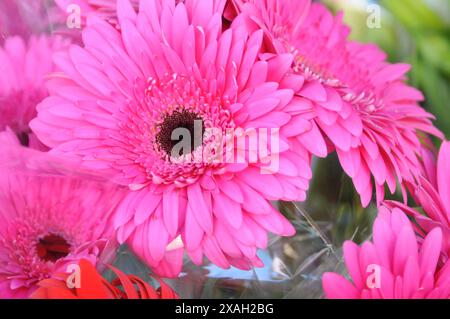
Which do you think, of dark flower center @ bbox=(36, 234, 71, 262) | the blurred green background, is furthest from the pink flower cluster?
the blurred green background

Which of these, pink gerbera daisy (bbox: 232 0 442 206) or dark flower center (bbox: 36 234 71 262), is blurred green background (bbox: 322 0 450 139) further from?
dark flower center (bbox: 36 234 71 262)

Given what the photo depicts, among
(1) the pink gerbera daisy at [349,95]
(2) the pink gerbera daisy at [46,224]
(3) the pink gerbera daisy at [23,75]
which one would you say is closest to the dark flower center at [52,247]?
(2) the pink gerbera daisy at [46,224]

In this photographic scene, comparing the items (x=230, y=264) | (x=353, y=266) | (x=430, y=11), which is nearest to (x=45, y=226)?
(x=230, y=264)

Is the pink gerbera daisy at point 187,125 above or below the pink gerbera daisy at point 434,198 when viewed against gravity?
above

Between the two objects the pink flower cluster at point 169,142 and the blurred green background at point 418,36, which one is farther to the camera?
the blurred green background at point 418,36

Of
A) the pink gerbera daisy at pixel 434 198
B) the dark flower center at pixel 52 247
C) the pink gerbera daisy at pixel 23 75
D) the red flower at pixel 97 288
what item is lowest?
the red flower at pixel 97 288

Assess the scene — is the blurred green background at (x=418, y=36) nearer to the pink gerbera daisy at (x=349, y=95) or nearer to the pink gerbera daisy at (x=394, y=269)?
the pink gerbera daisy at (x=349, y=95)

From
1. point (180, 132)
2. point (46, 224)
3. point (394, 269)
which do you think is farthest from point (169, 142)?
point (394, 269)
